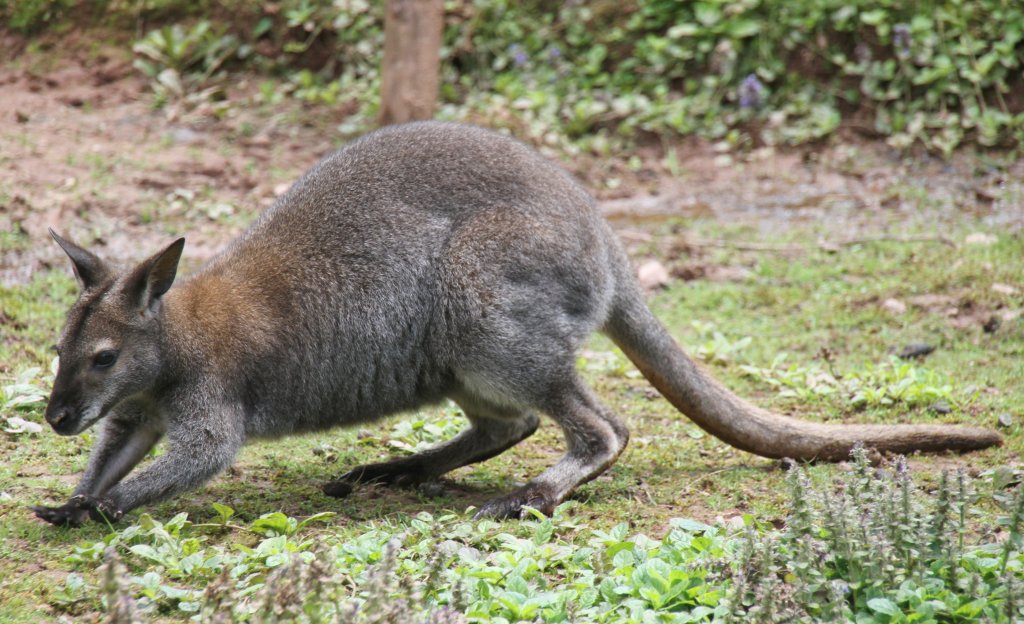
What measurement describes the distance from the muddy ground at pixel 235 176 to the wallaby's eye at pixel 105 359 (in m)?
3.39

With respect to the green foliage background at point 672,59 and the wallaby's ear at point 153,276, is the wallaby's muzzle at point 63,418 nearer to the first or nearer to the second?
the wallaby's ear at point 153,276

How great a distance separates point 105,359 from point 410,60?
20.0ft

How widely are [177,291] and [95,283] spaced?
1.16 feet

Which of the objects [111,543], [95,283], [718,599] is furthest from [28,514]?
[718,599]

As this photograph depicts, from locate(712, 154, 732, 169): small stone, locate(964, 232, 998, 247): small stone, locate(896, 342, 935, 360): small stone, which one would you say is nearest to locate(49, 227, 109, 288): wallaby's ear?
locate(896, 342, 935, 360): small stone

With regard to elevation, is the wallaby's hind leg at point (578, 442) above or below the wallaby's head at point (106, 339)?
below

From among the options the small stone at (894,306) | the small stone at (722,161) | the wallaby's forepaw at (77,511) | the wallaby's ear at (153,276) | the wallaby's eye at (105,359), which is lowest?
the small stone at (894,306)

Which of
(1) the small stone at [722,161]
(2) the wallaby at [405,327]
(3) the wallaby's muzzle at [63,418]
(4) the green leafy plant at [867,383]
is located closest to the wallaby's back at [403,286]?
(2) the wallaby at [405,327]

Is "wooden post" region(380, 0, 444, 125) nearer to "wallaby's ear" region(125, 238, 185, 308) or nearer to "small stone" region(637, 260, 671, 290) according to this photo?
"small stone" region(637, 260, 671, 290)

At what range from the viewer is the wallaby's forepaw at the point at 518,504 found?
4.79 metres

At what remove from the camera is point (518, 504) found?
481 centimetres

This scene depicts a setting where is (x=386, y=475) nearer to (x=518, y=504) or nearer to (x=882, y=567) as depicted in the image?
(x=518, y=504)

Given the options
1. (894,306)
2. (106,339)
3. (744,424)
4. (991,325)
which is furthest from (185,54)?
(744,424)

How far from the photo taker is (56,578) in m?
3.81
